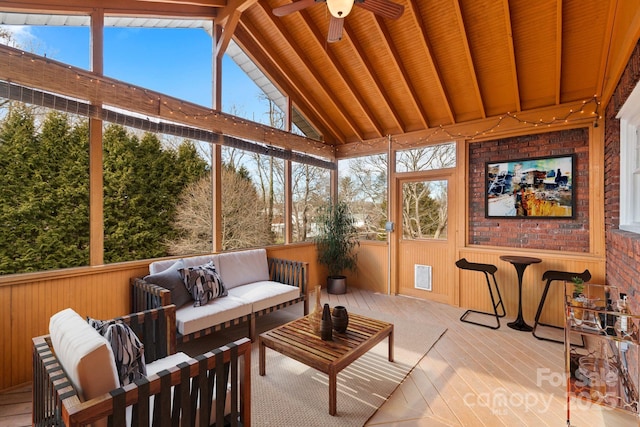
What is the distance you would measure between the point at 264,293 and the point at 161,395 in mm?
2251

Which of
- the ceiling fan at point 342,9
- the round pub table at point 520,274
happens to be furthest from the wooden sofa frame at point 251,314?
the ceiling fan at point 342,9

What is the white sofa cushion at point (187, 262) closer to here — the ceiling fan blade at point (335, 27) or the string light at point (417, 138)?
the string light at point (417, 138)

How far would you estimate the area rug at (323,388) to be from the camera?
2143 millimetres

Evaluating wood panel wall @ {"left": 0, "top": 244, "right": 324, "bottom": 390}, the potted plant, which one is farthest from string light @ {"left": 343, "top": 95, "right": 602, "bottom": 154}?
wood panel wall @ {"left": 0, "top": 244, "right": 324, "bottom": 390}

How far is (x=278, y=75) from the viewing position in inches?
200

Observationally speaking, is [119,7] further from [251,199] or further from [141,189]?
[251,199]

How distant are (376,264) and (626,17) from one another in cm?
431

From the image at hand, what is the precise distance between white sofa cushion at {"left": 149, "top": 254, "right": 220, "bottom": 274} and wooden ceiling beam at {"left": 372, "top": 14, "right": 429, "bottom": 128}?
3507 millimetres

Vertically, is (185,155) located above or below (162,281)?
above

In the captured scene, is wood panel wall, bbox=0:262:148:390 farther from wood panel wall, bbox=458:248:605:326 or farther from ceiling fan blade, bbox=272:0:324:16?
wood panel wall, bbox=458:248:605:326

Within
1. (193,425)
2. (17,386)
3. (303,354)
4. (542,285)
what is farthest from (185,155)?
(542,285)

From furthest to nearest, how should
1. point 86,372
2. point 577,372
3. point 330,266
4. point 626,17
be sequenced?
1. point 330,266
2. point 626,17
3. point 577,372
4. point 86,372

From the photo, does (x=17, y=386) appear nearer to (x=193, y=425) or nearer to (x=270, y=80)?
(x=193, y=425)

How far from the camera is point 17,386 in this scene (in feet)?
8.24
